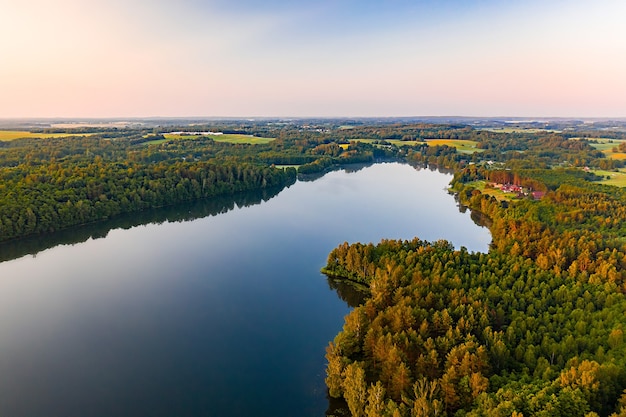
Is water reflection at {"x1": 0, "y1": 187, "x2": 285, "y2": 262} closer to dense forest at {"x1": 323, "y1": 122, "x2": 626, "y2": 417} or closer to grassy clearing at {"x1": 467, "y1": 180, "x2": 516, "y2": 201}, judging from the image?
dense forest at {"x1": 323, "y1": 122, "x2": 626, "y2": 417}

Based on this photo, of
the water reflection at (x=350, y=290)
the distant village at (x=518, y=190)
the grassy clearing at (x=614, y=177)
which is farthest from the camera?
the grassy clearing at (x=614, y=177)

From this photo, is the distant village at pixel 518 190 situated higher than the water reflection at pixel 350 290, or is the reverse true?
the distant village at pixel 518 190

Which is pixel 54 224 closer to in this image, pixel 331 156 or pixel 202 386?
A: pixel 202 386

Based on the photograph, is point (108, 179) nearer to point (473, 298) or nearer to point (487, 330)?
point (473, 298)


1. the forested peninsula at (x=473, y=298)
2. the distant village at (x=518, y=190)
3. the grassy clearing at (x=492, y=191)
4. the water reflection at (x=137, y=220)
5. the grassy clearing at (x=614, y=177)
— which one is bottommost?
the water reflection at (x=137, y=220)

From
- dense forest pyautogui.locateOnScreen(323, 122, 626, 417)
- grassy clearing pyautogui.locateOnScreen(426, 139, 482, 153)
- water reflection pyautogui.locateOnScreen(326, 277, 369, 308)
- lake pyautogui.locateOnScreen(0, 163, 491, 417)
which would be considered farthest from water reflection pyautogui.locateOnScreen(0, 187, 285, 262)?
grassy clearing pyautogui.locateOnScreen(426, 139, 482, 153)

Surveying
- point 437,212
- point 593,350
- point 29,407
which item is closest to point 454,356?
point 593,350

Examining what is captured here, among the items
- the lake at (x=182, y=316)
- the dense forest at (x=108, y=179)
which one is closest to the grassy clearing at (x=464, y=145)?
the dense forest at (x=108, y=179)

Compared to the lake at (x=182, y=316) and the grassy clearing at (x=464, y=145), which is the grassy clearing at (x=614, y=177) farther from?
the grassy clearing at (x=464, y=145)
